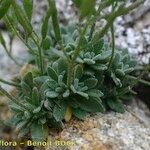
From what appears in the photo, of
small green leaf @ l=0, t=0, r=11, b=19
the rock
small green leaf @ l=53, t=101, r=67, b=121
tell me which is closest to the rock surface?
the rock

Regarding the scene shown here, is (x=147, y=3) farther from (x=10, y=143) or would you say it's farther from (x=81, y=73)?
(x=10, y=143)

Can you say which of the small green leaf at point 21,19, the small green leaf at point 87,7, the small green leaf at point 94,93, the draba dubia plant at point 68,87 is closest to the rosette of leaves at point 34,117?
the draba dubia plant at point 68,87

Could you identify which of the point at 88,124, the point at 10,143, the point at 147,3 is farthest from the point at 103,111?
the point at 147,3

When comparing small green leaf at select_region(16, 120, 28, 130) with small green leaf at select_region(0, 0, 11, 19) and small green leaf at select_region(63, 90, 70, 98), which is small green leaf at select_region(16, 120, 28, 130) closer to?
small green leaf at select_region(63, 90, 70, 98)

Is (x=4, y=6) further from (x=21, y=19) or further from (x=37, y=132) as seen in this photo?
(x=37, y=132)

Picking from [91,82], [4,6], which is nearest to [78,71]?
[91,82]

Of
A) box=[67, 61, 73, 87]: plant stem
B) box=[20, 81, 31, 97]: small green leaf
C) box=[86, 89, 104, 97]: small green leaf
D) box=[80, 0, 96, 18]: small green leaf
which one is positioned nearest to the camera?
box=[80, 0, 96, 18]: small green leaf
